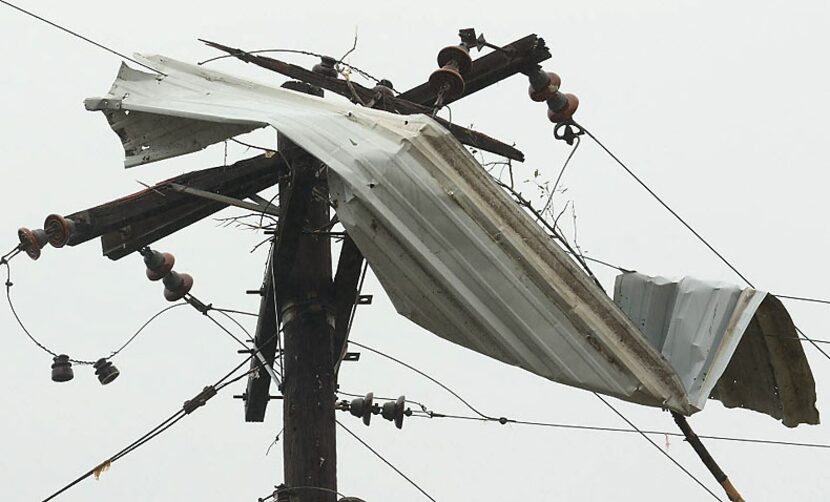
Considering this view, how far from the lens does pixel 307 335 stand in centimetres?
848

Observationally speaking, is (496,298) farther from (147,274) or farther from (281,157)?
(147,274)

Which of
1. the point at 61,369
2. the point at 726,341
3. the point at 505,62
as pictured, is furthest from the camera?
the point at 61,369

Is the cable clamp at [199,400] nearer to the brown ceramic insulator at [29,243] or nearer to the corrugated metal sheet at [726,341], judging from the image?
the brown ceramic insulator at [29,243]

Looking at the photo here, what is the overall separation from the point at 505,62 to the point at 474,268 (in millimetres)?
1891

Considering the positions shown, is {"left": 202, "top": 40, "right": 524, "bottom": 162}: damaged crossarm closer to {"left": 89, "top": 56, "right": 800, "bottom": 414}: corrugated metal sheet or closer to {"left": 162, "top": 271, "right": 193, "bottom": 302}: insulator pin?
{"left": 89, "top": 56, "right": 800, "bottom": 414}: corrugated metal sheet

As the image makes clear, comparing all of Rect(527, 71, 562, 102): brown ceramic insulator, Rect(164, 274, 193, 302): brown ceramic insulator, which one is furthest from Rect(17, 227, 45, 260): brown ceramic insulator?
Rect(527, 71, 562, 102): brown ceramic insulator

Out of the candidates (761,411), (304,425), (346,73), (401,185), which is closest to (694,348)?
(761,411)

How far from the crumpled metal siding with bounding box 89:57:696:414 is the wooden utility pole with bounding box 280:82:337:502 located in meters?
0.99

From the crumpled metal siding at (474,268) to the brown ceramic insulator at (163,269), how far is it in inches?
92.5

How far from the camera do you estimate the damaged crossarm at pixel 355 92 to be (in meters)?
8.45

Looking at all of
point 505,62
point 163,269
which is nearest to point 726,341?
point 505,62

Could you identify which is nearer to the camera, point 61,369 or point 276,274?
point 276,274

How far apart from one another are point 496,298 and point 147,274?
10.4 feet

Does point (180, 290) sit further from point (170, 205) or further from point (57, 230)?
point (57, 230)
